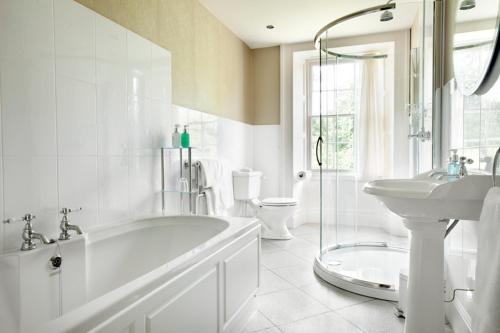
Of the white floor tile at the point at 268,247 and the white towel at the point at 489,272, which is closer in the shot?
the white towel at the point at 489,272

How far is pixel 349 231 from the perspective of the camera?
3041mm

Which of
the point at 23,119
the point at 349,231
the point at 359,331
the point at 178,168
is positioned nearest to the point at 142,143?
the point at 178,168

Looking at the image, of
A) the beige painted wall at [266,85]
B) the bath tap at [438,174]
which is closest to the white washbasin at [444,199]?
the bath tap at [438,174]

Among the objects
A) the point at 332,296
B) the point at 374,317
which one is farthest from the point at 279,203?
the point at 374,317

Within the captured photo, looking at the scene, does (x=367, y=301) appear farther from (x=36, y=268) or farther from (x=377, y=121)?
(x=36, y=268)

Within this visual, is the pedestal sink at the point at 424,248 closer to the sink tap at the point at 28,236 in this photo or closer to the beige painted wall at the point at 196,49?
the sink tap at the point at 28,236

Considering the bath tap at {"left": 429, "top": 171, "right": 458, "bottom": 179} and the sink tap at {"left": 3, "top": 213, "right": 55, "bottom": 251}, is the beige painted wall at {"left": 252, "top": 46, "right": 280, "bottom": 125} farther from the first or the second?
the sink tap at {"left": 3, "top": 213, "right": 55, "bottom": 251}

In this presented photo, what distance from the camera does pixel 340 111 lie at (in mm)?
2977

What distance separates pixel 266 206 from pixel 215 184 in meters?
0.91

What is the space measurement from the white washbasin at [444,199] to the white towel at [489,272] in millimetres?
246

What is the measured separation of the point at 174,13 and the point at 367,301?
2645mm

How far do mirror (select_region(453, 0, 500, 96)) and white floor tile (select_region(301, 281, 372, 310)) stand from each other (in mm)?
1455

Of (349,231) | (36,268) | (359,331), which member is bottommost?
(359,331)

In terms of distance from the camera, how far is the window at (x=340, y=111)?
2.99 meters
